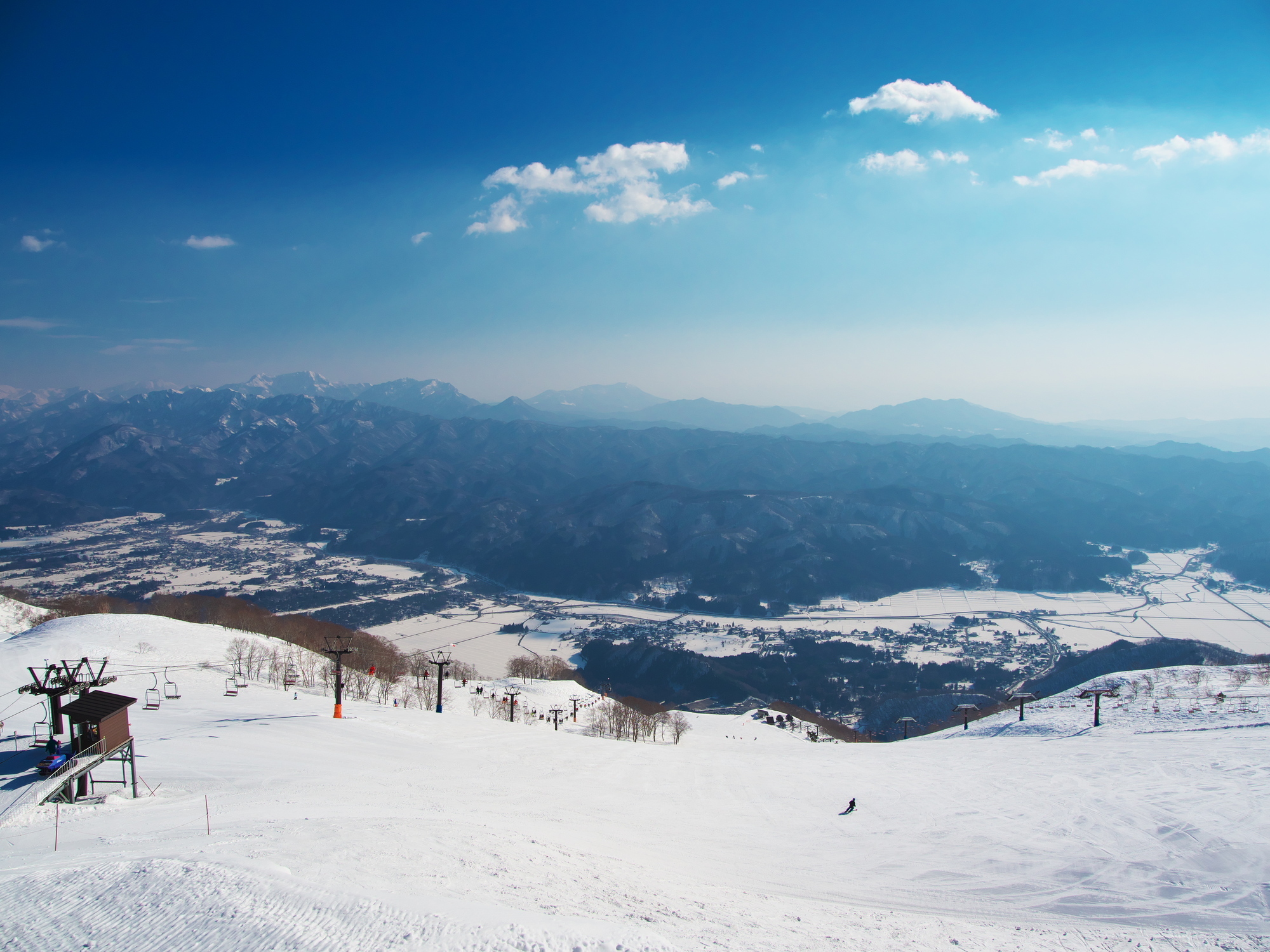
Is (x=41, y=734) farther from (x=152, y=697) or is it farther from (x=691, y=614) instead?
A: (x=691, y=614)

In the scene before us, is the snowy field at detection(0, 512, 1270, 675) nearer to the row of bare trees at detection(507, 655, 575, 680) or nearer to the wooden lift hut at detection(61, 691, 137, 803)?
the row of bare trees at detection(507, 655, 575, 680)

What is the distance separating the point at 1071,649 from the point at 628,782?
130348 mm

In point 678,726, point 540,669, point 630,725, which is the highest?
point 630,725

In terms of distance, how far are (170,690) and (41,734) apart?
1386 cm

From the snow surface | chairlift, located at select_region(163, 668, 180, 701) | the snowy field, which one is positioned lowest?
the snowy field

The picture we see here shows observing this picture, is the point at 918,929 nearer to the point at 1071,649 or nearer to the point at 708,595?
the point at 1071,649

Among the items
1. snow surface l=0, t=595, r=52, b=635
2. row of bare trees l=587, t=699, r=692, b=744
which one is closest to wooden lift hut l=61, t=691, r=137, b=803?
row of bare trees l=587, t=699, r=692, b=744

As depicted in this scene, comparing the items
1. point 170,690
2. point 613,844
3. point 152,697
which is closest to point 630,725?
point 170,690

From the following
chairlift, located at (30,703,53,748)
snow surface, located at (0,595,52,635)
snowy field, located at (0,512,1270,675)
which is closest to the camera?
chairlift, located at (30,703,53,748)

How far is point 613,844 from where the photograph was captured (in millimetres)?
18656

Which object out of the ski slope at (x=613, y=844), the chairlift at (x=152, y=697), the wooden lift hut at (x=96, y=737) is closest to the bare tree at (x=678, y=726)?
the ski slope at (x=613, y=844)

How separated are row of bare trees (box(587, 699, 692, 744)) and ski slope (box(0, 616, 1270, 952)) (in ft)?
39.1

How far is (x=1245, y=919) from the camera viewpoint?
14.9 m

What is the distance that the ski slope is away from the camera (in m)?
10.6
